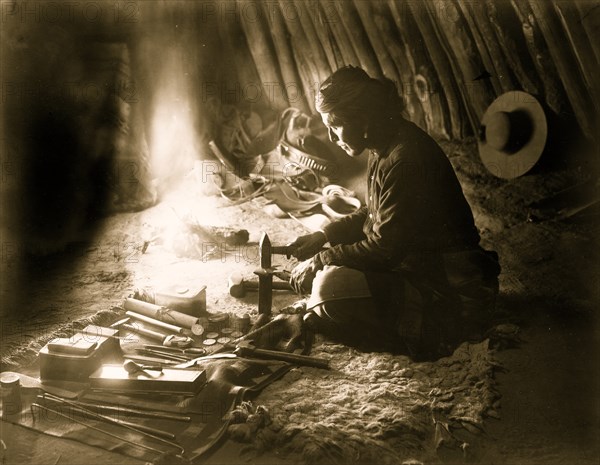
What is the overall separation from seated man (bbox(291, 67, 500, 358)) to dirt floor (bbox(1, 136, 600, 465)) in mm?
482

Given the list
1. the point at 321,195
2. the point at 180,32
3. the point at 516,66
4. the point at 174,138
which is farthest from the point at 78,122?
the point at 516,66

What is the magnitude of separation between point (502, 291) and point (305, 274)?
1729 mm

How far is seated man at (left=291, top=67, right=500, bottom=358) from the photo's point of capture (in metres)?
3.60

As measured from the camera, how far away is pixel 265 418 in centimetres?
300

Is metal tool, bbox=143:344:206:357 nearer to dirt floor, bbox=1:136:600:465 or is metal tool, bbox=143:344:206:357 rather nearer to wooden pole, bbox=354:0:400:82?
dirt floor, bbox=1:136:600:465

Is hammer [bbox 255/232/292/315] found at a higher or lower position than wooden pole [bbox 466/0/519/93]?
lower

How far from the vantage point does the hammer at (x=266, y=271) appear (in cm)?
397

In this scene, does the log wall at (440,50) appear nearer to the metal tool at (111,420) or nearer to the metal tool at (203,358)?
the metal tool at (203,358)

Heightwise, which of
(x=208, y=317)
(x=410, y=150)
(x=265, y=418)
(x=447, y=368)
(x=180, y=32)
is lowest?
(x=447, y=368)

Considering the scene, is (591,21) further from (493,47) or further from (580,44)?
(493,47)

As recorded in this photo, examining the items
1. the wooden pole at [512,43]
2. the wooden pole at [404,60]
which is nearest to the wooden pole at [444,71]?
the wooden pole at [404,60]

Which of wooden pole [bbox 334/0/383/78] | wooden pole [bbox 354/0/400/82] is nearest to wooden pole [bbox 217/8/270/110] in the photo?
wooden pole [bbox 334/0/383/78]

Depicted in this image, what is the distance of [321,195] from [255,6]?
2695mm

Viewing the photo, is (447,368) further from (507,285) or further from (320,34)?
(320,34)
